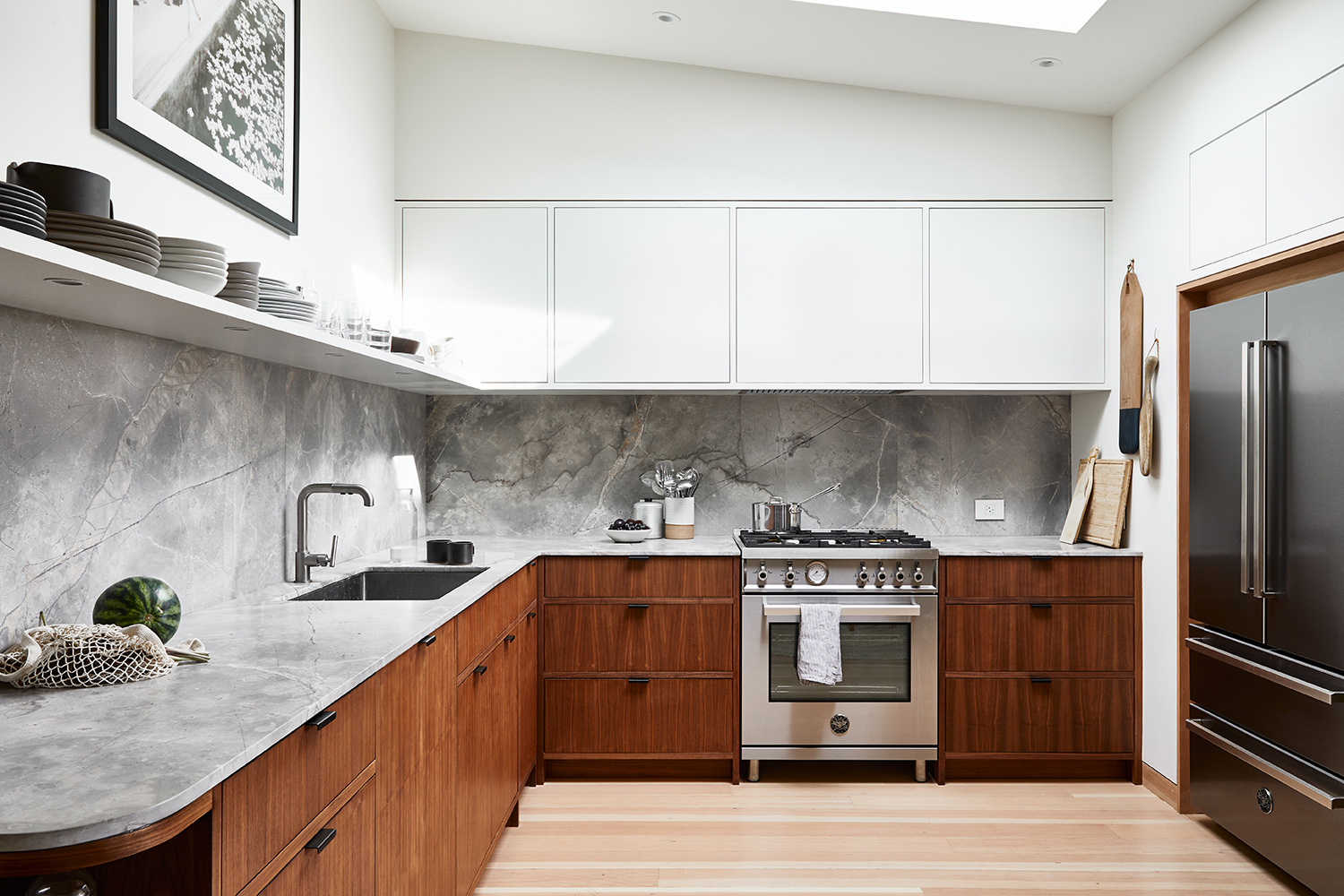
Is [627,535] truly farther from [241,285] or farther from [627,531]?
[241,285]

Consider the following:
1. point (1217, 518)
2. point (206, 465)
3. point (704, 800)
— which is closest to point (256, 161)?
point (206, 465)

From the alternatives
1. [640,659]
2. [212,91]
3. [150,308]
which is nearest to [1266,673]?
[640,659]

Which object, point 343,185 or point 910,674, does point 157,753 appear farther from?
point 910,674

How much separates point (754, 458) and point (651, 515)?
547 millimetres

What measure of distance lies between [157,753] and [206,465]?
118 centimetres

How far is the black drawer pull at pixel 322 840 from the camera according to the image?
123 centimetres

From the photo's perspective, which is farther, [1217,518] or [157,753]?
[1217,518]

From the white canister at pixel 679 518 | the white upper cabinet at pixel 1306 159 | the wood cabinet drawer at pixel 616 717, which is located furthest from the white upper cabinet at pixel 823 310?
the wood cabinet drawer at pixel 616 717

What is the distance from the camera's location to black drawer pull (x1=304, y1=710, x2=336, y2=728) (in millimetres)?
1229

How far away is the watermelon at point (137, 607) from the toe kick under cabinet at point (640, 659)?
5.55 feet

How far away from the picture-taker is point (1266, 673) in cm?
235

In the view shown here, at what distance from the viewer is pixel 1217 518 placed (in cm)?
257

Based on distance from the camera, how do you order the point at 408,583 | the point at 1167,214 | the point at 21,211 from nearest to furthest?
the point at 21,211
the point at 408,583
the point at 1167,214

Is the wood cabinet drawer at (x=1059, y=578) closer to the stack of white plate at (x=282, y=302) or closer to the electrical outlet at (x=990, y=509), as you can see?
the electrical outlet at (x=990, y=509)
